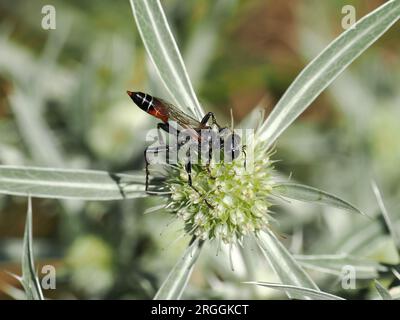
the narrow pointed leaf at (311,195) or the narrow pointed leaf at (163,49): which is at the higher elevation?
the narrow pointed leaf at (163,49)

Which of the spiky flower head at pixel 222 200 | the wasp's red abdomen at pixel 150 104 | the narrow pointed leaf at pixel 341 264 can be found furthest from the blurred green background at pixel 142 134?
the wasp's red abdomen at pixel 150 104

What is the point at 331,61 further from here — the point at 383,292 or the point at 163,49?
the point at 383,292

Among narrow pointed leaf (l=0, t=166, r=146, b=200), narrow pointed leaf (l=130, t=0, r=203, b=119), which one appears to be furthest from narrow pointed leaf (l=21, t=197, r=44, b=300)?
narrow pointed leaf (l=130, t=0, r=203, b=119)

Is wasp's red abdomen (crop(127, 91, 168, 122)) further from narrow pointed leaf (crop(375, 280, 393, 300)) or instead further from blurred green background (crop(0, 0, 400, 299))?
narrow pointed leaf (crop(375, 280, 393, 300))

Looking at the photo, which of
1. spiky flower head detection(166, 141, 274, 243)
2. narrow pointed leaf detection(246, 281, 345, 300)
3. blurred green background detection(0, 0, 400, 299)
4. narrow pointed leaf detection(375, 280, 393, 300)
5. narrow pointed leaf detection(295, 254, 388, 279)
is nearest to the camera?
narrow pointed leaf detection(246, 281, 345, 300)

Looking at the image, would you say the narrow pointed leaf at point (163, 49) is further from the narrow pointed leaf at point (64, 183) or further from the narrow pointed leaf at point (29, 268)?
the narrow pointed leaf at point (29, 268)
